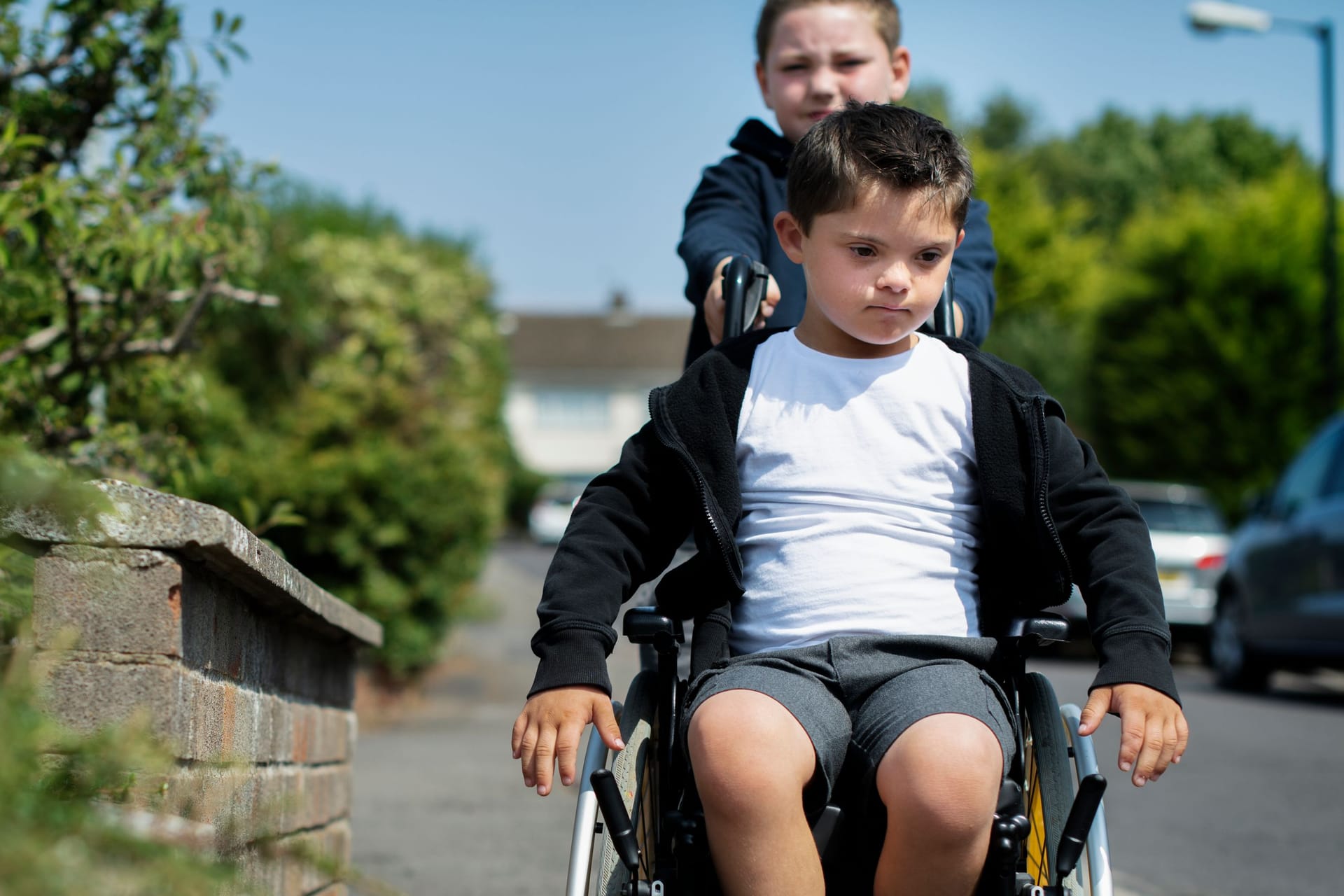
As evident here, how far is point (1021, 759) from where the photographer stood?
2.43 m

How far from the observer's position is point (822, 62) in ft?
11.8

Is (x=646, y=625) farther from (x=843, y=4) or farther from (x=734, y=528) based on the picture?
(x=843, y=4)

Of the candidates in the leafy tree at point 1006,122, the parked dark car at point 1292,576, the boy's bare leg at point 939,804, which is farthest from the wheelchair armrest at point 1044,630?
the leafy tree at point 1006,122

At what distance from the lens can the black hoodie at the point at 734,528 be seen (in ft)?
7.79

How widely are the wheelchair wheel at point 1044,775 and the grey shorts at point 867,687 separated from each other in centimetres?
9

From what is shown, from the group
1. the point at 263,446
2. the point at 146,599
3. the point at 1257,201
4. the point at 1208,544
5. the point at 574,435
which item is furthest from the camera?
the point at 574,435

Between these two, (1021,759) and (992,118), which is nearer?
(1021,759)

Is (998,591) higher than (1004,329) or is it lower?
lower

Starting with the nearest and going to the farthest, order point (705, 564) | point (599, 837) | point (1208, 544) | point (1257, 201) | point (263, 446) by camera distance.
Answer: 1. point (599, 837)
2. point (705, 564)
3. point (263, 446)
4. point (1208, 544)
5. point (1257, 201)

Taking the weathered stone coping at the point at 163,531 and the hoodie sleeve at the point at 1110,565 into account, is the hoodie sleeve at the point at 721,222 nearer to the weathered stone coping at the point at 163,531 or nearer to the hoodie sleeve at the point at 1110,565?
A: the hoodie sleeve at the point at 1110,565

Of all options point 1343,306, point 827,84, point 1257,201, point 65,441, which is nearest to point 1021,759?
point 827,84

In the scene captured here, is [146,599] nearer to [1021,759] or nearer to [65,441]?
[1021,759]

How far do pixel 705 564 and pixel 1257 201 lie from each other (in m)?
23.9

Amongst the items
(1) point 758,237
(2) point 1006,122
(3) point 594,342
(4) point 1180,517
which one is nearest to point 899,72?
(1) point 758,237
